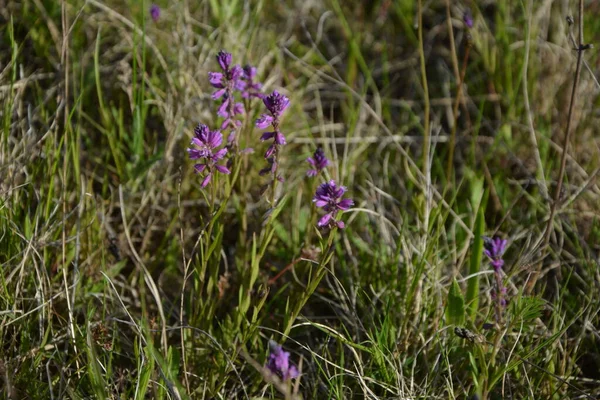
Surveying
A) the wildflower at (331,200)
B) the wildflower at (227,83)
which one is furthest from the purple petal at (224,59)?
the wildflower at (331,200)

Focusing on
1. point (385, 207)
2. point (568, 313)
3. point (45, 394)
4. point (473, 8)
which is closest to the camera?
point (45, 394)

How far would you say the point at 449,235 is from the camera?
2.75m

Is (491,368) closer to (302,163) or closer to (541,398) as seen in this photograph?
(541,398)

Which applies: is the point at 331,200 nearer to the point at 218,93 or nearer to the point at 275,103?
the point at 275,103

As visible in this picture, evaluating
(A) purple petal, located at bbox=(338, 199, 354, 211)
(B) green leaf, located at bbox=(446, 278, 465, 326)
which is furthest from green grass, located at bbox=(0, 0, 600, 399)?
(A) purple petal, located at bbox=(338, 199, 354, 211)

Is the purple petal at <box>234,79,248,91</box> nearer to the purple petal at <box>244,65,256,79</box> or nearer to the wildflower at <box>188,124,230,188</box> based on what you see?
the purple petal at <box>244,65,256,79</box>

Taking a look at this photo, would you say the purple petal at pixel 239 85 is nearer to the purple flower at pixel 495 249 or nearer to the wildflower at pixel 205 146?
the wildflower at pixel 205 146

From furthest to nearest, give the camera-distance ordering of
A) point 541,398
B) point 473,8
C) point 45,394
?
point 473,8 < point 541,398 < point 45,394

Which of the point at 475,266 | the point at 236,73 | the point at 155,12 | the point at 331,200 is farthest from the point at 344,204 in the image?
the point at 155,12

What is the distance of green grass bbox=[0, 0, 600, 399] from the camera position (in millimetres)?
2062

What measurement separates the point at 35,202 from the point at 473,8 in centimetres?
255

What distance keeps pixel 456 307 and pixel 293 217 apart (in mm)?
898

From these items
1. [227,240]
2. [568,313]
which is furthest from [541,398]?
[227,240]

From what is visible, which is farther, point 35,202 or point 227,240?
point 227,240
